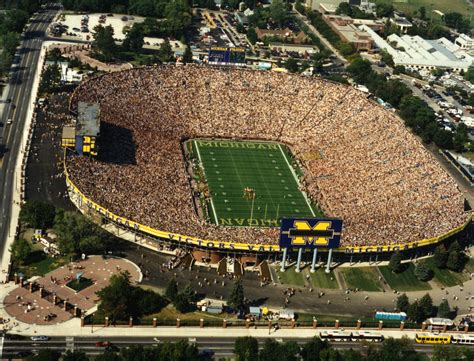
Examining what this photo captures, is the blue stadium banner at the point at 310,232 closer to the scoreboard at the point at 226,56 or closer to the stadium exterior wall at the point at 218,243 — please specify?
the stadium exterior wall at the point at 218,243

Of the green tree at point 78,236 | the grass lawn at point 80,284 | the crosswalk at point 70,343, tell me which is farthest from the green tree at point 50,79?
the crosswalk at point 70,343

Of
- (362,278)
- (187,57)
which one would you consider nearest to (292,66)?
(187,57)

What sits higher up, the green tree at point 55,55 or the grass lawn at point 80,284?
the grass lawn at point 80,284

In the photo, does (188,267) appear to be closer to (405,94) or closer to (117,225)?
(117,225)

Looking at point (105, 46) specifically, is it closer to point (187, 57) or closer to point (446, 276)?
point (187, 57)

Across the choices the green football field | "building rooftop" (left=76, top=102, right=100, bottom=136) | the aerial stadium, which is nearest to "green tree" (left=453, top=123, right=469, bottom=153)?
the aerial stadium

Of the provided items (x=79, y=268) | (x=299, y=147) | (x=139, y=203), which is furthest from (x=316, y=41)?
→ (x=79, y=268)
